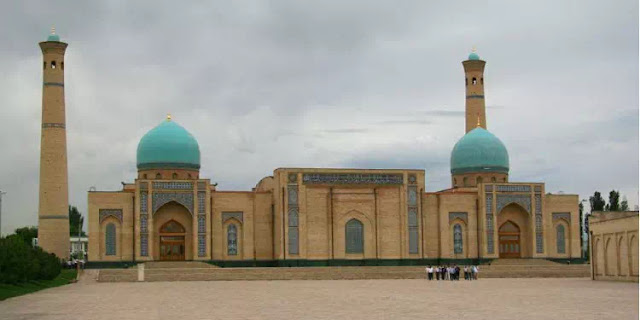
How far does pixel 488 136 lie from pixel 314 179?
9.90 metres

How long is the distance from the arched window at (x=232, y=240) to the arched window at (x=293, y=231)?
7.68ft

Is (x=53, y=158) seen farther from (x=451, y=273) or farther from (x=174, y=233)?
(x=451, y=273)

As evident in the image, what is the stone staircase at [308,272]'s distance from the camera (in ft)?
114

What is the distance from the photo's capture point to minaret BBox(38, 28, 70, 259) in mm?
40281

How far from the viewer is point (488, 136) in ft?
150

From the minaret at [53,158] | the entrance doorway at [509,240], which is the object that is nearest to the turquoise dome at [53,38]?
the minaret at [53,158]

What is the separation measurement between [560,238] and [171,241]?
Answer: 17240 millimetres

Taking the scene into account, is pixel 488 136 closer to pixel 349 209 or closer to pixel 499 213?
pixel 499 213

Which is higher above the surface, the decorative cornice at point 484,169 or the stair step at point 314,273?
the decorative cornice at point 484,169

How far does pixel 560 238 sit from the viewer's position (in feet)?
141

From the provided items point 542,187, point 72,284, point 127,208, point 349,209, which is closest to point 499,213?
point 542,187

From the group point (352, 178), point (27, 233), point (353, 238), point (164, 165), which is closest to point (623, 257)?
point (353, 238)

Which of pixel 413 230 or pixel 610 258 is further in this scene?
pixel 413 230

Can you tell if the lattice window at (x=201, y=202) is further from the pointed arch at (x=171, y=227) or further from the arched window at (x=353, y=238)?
the arched window at (x=353, y=238)
